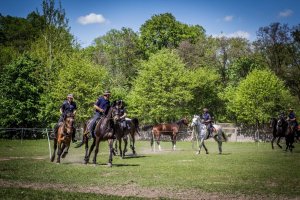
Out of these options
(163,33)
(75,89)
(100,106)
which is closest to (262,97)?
(163,33)

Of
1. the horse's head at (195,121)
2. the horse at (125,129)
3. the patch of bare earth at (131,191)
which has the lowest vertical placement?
the patch of bare earth at (131,191)

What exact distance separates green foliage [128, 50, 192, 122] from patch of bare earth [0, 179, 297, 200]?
43450 mm

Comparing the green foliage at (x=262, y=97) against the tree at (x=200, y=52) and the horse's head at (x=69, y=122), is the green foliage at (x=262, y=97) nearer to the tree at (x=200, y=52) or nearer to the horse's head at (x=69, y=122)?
the tree at (x=200, y=52)

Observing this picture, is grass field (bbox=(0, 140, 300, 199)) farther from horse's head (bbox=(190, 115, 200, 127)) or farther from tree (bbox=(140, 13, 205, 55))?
tree (bbox=(140, 13, 205, 55))

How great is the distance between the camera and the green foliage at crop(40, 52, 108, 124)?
1998 inches

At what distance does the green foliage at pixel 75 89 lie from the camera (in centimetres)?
5075

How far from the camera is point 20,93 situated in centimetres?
4969

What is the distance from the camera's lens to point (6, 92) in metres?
49.8

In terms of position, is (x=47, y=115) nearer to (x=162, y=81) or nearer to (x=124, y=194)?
(x=162, y=81)

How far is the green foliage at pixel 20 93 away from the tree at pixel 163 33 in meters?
27.5

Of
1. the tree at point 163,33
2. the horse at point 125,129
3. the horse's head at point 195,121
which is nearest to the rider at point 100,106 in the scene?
the horse at point 125,129

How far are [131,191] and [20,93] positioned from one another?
41.0 meters

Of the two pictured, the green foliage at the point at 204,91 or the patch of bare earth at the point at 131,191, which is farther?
the green foliage at the point at 204,91

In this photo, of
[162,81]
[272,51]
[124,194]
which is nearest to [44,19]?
[162,81]
